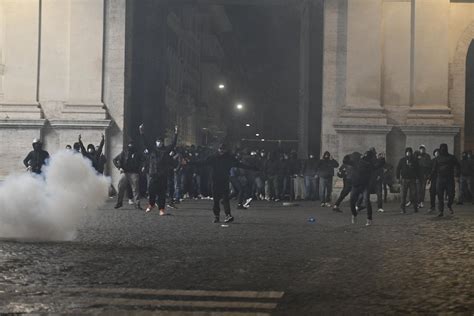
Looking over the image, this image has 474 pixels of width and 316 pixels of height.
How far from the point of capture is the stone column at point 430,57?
25125 mm

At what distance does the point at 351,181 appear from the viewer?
660 inches

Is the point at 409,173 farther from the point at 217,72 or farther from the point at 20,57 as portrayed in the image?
the point at 217,72

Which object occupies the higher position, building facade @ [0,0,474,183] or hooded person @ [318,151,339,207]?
building facade @ [0,0,474,183]

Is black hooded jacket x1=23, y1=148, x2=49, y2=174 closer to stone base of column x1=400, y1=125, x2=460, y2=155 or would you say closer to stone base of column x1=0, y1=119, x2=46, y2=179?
stone base of column x1=0, y1=119, x2=46, y2=179

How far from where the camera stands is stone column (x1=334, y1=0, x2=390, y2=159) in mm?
24844

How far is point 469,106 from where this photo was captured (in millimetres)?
30188

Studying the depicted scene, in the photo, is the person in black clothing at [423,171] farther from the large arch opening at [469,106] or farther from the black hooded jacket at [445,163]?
the large arch opening at [469,106]

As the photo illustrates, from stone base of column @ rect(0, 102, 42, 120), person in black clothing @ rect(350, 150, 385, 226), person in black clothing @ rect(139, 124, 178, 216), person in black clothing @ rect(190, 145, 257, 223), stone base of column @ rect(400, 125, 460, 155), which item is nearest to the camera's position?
person in black clothing @ rect(190, 145, 257, 223)

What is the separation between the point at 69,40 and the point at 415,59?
39.3ft

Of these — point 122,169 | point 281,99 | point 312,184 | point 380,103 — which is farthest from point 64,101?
point 281,99

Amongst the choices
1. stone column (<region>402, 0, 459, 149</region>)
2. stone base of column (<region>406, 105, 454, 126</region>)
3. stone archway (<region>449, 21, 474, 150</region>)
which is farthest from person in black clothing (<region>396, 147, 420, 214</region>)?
stone archway (<region>449, 21, 474, 150</region>)

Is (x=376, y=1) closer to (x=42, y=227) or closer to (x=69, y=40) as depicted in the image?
(x=69, y=40)

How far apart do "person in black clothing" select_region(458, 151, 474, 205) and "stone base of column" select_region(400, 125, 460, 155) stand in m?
0.58

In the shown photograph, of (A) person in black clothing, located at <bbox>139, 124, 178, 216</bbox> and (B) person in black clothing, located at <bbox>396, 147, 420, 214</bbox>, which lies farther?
(B) person in black clothing, located at <bbox>396, 147, 420, 214</bbox>
